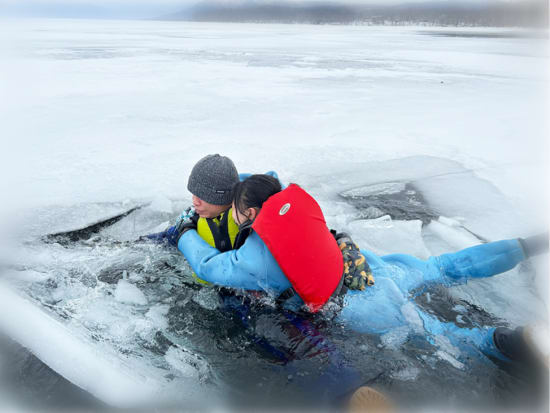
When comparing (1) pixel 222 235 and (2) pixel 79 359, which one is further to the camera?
(1) pixel 222 235

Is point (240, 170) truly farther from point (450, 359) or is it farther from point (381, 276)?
point (450, 359)

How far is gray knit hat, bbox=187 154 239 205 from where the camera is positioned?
2805 mm

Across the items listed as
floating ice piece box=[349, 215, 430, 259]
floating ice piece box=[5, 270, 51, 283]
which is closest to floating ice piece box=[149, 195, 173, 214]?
floating ice piece box=[5, 270, 51, 283]

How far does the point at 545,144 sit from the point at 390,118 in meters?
2.28

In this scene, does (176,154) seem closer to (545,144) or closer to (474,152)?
(474,152)

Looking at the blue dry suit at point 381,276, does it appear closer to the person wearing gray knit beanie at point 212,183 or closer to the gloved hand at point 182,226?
the gloved hand at point 182,226

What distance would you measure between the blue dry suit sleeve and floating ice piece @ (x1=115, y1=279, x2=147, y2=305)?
0.41m

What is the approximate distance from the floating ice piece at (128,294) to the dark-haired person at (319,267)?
0.40 metres

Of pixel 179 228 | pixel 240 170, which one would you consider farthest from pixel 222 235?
pixel 240 170

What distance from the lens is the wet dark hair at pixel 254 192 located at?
8.17 ft

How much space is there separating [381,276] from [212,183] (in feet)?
4.07

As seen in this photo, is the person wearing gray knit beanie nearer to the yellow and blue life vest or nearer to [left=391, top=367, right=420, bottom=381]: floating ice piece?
the yellow and blue life vest

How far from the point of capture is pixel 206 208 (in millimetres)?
2873

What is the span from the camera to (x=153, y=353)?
227 cm
